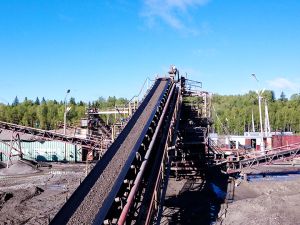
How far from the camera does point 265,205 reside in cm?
1931

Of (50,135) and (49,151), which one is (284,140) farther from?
(50,135)

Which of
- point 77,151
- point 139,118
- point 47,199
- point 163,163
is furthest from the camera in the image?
point 77,151

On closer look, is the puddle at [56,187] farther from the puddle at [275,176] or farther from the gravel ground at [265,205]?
the puddle at [275,176]

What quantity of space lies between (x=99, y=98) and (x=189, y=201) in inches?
6281

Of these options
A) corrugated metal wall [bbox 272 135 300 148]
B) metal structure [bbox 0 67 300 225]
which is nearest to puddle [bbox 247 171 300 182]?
metal structure [bbox 0 67 300 225]

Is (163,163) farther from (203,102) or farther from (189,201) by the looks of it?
(203,102)

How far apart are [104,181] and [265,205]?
12.9 m

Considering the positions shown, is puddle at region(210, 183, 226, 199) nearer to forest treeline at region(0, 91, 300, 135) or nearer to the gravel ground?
the gravel ground

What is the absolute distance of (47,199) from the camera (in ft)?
72.8

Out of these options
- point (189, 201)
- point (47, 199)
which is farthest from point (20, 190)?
point (189, 201)

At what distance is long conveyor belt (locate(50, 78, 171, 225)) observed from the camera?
7.78 m

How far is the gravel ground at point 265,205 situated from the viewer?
16.9m

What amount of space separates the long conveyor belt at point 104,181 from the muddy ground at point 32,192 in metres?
7.65

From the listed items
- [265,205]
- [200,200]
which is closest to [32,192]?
[200,200]
